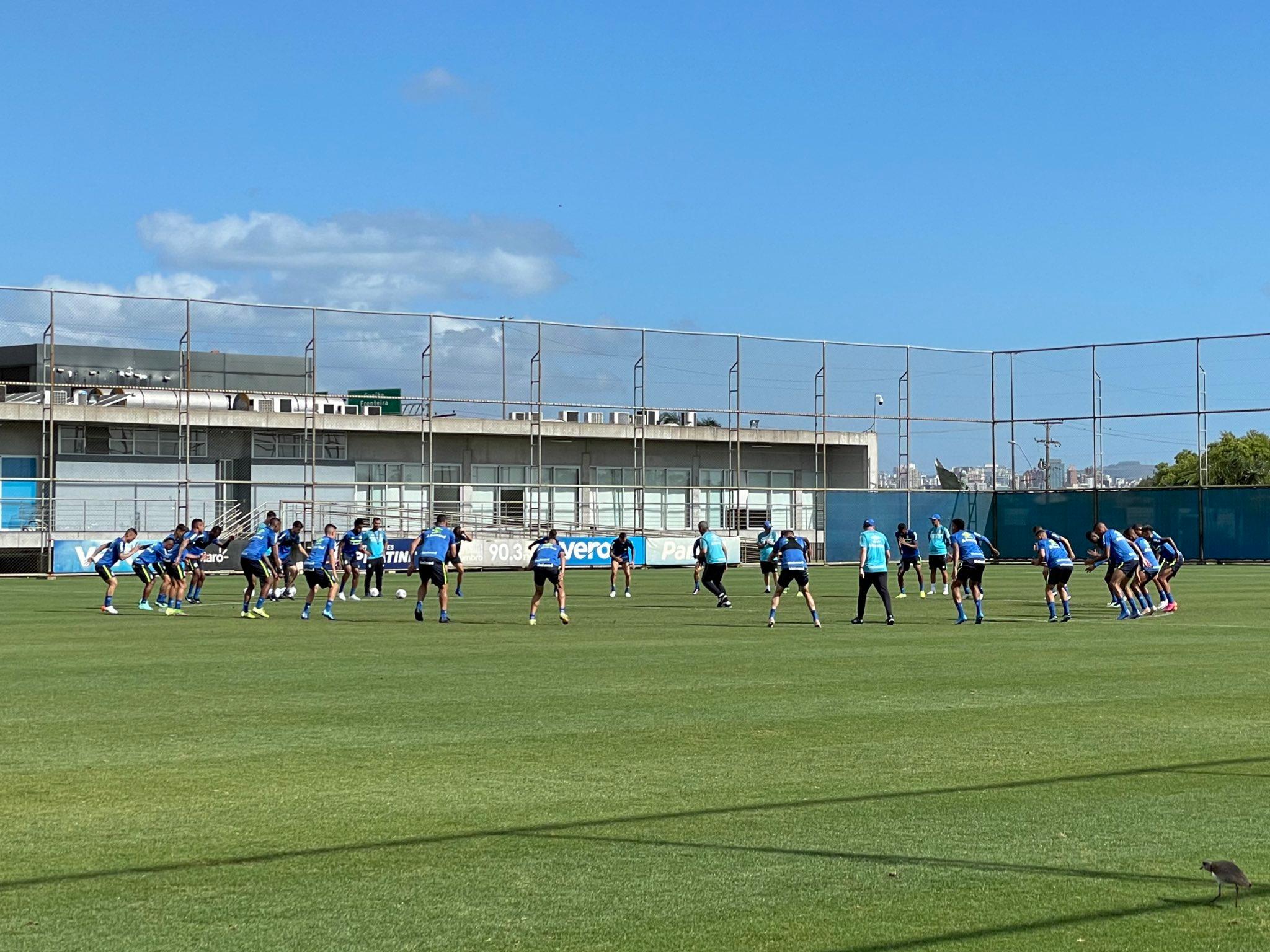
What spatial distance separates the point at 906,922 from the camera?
21.2 feet

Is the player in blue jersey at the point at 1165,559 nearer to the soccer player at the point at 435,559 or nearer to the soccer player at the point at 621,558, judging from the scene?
the soccer player at the point at 621,558

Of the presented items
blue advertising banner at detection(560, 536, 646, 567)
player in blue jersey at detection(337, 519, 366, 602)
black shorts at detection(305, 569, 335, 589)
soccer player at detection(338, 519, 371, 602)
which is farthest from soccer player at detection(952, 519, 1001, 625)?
blue advertising banner at detection(560, 536, 646, 567)

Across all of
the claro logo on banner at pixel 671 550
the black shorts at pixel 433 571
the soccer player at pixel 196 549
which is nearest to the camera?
the black shorts at pixel 433 571

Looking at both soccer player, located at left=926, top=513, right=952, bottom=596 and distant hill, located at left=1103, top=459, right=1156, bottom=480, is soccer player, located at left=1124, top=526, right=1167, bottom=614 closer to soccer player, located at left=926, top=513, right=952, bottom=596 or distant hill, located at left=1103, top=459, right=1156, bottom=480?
soccer player, located at left=926, top=513, right=952, bottom=596

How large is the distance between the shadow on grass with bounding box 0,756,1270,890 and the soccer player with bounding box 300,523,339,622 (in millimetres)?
20303

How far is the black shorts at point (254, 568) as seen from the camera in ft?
94.1

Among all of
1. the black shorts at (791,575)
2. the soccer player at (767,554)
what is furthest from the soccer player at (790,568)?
the soccer player at (767,554)

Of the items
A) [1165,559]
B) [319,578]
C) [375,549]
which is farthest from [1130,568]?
[375,549]

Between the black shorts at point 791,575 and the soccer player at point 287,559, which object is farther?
the soccer player at point 287,559

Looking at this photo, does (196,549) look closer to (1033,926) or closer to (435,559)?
(435,559)

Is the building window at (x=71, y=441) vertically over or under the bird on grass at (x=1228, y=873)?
over

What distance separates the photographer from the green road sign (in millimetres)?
58003

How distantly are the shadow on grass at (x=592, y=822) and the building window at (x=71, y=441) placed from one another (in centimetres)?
5307

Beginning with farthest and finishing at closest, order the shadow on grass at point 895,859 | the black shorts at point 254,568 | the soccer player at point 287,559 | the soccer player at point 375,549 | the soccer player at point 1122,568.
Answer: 1. the soccer player at point 375,549
2. the soccer player at point 287,559
3. the soccer player at point 1122,568
4. the black shorts at point 254,568
5. the shadow on grass at point 895,859
